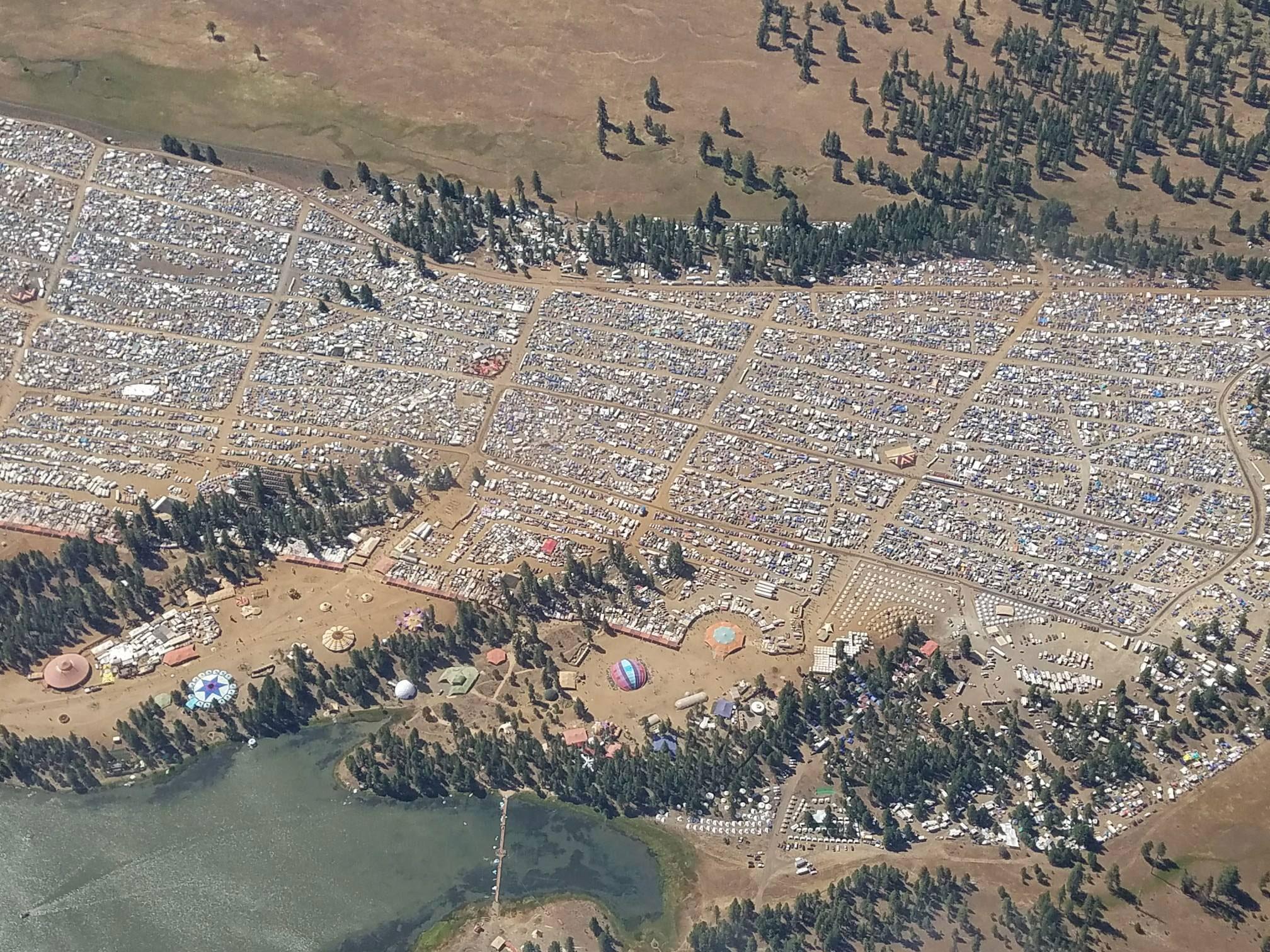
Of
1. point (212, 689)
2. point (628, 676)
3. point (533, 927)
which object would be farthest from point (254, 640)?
point (533, 927)

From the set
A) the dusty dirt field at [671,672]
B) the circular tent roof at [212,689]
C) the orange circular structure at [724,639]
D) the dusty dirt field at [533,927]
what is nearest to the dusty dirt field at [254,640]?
the circular tent roof at [212,689]

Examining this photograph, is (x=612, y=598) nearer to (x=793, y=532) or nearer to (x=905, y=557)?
(x=793, y=532)

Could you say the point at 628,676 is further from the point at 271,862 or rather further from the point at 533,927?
the point at 271,862

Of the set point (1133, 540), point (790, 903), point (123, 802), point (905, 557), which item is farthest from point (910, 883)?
point (123, 802)

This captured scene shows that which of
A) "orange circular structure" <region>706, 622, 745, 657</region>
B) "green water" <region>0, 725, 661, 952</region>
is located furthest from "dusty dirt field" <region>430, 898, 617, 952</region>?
"orange circular structure" <region>706, 622, 745, 657</region>

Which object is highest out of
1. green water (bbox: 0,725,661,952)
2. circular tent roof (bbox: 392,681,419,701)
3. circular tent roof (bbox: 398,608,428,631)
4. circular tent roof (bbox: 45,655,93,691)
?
circular tent roof (bbox: 398,608,428,631)

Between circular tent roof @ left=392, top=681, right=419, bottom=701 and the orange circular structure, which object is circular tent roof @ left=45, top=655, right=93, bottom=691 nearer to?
circular tent roof @ left=392, top=681, right=419, bottom=701

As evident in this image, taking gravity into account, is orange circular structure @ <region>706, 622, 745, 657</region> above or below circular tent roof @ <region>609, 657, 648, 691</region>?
above
